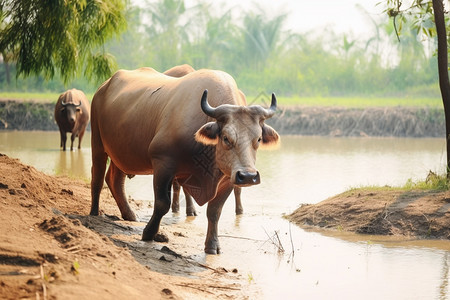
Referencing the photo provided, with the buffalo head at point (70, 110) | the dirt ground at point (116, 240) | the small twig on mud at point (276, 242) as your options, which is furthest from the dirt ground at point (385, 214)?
the buffalo head at point (70, 110)

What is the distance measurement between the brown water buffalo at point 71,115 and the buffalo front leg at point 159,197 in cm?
1398

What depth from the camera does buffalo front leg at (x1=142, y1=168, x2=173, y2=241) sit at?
272 inches

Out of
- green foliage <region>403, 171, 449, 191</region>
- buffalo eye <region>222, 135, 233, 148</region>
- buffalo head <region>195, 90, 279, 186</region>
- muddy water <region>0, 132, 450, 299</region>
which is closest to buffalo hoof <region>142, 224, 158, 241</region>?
muddy water <region>0, 132, 450, 299</region>

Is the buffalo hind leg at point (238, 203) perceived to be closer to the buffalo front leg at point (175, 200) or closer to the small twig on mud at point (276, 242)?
the buffalo front leg at point (175, 200)

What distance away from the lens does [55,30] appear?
34.7 ft

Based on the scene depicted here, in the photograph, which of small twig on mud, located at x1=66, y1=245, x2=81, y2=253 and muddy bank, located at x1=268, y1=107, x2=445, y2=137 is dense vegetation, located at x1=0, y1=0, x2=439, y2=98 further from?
small twig on mud, located at x1=66, y1=245, x2=81, y2=253

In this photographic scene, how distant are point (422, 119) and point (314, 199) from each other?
18.8 metres

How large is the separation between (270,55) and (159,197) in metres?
46.8

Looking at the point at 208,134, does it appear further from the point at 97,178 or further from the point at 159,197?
the point at 97,178

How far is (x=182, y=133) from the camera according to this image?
6.89 meters

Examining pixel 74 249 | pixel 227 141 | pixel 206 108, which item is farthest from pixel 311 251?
pixel 74 249

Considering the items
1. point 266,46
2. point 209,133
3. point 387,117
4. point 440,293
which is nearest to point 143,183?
point 209,133

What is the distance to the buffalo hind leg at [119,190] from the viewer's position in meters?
8.66

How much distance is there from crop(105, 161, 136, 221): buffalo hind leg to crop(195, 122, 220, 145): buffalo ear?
2.48 metres
